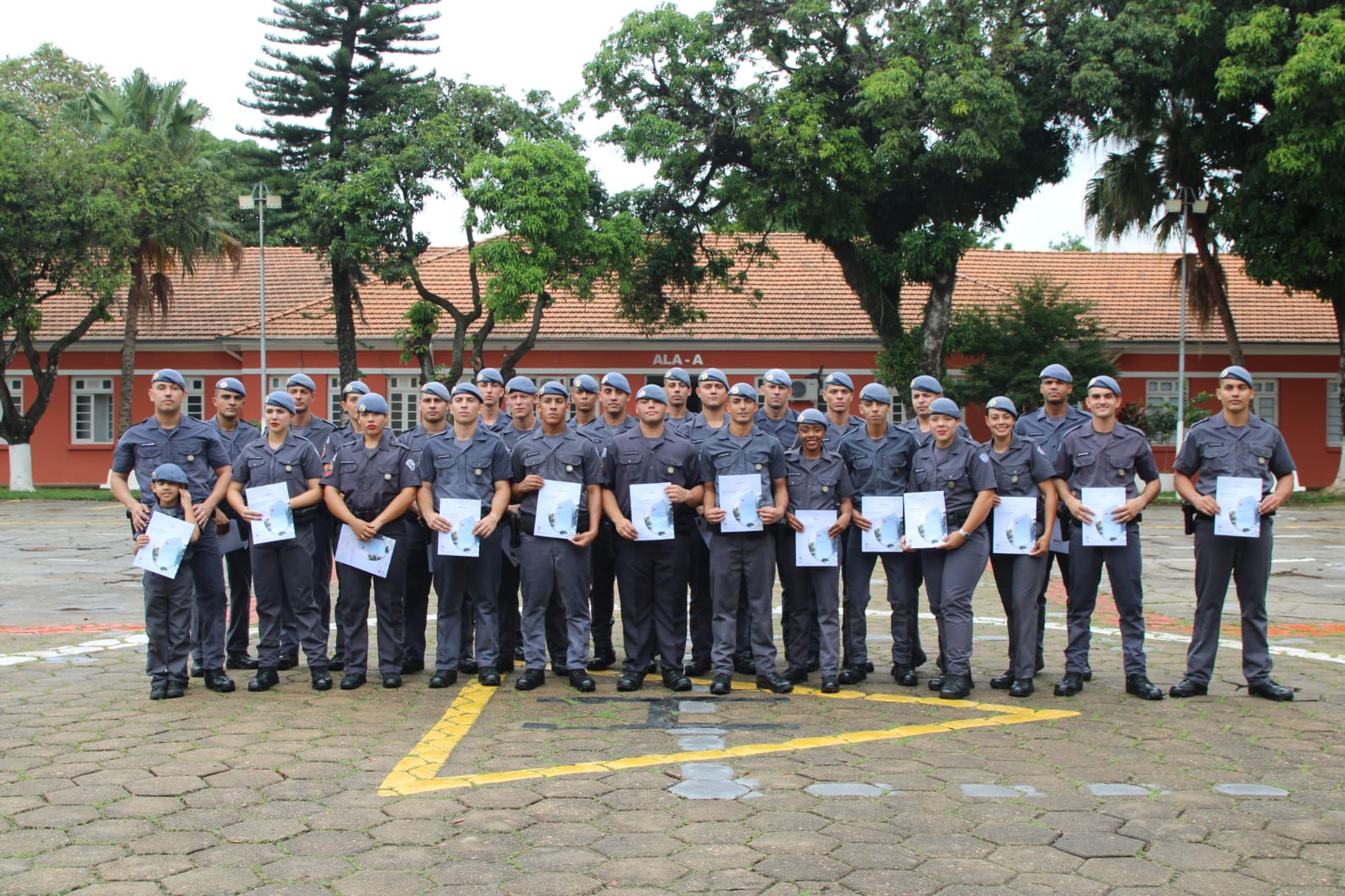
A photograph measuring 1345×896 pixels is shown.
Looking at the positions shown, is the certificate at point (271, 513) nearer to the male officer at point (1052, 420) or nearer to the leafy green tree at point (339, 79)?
the male officer at point (1052, 420)

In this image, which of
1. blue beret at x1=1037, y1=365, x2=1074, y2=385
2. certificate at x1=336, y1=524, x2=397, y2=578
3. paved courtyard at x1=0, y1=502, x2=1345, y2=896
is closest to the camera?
paved courtyard at x1=0, y1=502, x2=1345, y2=896

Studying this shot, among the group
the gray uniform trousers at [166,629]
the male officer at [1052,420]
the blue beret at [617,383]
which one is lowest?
the gray uniform trousers at [166,629]

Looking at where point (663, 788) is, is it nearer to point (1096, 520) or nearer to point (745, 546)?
point (745, 546)

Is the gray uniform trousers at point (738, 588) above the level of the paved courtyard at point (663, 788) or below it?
above

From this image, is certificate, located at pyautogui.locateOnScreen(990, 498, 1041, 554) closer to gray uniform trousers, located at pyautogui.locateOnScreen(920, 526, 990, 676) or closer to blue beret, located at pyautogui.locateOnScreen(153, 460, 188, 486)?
gray uniform trousers, located at pyautogui.locateOnScreen(920, 526, 990, 676)

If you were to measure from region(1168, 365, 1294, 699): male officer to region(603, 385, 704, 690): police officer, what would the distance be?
3.17 metres

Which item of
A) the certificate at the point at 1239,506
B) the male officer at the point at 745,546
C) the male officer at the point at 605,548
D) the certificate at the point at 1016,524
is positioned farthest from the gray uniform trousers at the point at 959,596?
the male officer at the point at 605,548

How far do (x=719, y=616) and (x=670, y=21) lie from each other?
19.1 meters

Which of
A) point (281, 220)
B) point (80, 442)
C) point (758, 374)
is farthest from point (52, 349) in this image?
point (758, 374)

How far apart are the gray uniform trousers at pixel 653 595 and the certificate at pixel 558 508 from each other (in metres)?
0.41

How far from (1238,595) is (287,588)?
20.2ft

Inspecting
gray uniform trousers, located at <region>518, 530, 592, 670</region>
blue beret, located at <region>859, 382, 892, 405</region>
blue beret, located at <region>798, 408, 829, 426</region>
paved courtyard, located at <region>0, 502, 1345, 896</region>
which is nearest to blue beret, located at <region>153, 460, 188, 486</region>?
paved courtyard, located at <region>0, 502, 1345, 896</region>

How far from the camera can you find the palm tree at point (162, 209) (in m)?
30.4

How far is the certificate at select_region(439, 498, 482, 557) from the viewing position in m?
8.09
